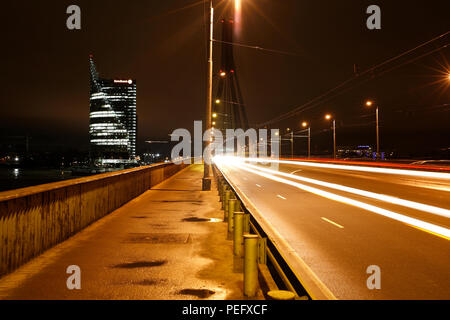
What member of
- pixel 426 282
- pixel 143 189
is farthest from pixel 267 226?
pixel 143 189

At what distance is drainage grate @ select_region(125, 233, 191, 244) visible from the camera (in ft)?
28.8

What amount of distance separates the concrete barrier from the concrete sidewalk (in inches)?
9.1

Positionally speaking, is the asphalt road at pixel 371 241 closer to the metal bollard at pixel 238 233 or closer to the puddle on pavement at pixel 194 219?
the metal bollard at pixel 238 233

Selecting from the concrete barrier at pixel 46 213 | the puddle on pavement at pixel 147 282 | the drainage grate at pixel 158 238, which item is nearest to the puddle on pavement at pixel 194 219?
the drainage grate at pixel 158 238

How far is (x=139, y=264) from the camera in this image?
680 centimetres

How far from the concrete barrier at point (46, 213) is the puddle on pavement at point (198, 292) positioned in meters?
2.96

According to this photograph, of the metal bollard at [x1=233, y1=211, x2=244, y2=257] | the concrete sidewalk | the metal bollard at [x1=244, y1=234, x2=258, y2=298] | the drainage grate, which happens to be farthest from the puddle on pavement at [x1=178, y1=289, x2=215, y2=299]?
the drainage grate

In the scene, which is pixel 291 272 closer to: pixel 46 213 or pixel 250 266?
pixel 250 266

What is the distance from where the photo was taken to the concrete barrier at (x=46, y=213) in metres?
6.11

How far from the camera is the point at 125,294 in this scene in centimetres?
527

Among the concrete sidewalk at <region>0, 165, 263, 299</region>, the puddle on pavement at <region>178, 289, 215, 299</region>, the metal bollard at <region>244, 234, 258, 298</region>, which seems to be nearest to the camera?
the metal bollard at <region>244, 234, 258, 298</region>

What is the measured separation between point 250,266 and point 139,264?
266 cm

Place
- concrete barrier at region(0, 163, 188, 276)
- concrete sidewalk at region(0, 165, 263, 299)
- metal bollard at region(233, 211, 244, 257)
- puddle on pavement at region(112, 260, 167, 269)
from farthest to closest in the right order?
metal bollard at region(233, 211, 244, 257) → puddle on pavement at region(112, 260, 167, 269) → concrete barrier at region(0, 163, 188, 276) → concrete sidewalk at region(0, 165, 263, 299)

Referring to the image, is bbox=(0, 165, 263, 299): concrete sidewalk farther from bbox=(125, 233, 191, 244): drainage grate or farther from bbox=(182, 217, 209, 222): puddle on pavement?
bbox=(182, 217, 209, 222): puddle on pavement
